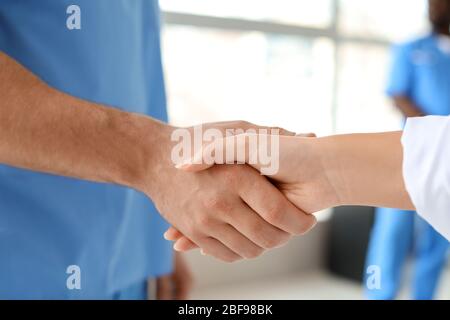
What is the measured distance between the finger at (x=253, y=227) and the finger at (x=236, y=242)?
12 mm

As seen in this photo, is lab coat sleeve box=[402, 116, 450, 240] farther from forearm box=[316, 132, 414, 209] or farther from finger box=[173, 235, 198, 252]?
finger box=[173, 235, 198, 252]

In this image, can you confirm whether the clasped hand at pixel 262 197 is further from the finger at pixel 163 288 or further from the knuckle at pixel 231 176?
the finger at pixel 163 288

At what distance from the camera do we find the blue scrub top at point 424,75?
2799 mm

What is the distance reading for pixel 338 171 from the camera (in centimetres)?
101

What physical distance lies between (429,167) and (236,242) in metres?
0.42

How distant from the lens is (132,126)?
1000 mm

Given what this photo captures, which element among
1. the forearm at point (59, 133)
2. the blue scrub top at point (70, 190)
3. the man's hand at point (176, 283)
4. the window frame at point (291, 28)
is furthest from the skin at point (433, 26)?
the forearm at point (59, 133)

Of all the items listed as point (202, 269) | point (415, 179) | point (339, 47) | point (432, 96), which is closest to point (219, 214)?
point (415, 179)

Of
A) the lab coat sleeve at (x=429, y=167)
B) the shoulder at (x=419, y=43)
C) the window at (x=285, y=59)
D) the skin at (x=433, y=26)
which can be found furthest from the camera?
the window at (x=285, y=59)

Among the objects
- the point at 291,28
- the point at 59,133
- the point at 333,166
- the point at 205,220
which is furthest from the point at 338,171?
the point at 291,28

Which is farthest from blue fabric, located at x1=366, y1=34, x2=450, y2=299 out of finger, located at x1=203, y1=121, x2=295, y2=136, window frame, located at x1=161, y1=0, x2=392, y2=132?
finger, located at x1=203, y1=121, x2=295, y2=136

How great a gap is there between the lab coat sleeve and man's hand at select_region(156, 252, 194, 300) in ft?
2.35

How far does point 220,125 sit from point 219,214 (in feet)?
0.56

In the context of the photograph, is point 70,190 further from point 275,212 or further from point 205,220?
point 275,212
